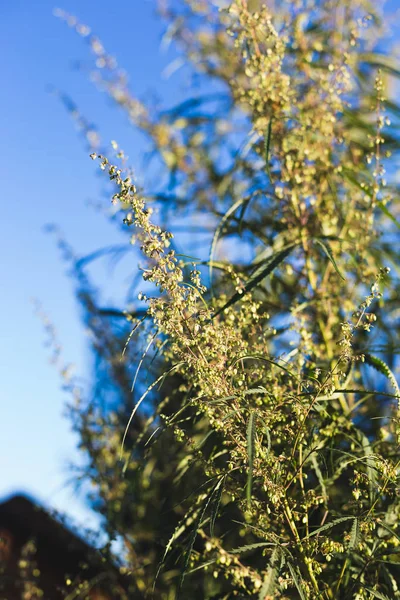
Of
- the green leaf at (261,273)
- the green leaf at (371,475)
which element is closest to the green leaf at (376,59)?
the green leaf at (261,273)

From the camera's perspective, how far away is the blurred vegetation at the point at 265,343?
1053mm

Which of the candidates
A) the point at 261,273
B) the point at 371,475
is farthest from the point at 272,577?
the point at 261,273

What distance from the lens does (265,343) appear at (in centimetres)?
120

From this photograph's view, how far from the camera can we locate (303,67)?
6.52 feet

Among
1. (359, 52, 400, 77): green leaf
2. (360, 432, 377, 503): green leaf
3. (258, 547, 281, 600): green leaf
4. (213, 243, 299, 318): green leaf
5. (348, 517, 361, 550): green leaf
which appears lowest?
(258, 547, 281, 600): green leaf

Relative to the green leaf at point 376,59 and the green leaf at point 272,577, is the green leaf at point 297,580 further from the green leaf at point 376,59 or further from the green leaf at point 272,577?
the green leaf at point 376,59

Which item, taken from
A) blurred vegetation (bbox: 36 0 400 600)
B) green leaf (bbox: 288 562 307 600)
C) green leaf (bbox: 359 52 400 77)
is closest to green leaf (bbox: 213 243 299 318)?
blurred vegetation (bbox: 36 0 400 600)

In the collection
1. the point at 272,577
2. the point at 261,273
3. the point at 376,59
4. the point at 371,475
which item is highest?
the point at 376,59

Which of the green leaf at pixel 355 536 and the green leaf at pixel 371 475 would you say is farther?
the green leaf at pixel 371 475

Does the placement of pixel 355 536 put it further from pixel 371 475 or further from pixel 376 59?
pixel 376 59

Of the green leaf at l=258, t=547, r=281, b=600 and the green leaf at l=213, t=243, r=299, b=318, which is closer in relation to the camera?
the green leaf at l=258, t=547, r=281, b=600

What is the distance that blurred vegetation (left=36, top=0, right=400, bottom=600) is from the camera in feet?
3.45

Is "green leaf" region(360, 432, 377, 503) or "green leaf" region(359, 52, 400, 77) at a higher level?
"green leaf" region(359, 52, 400, 77)

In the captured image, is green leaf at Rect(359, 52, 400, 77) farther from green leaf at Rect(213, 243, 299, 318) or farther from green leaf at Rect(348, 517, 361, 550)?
green leaf at Rect(348, 517, 361, 550)
